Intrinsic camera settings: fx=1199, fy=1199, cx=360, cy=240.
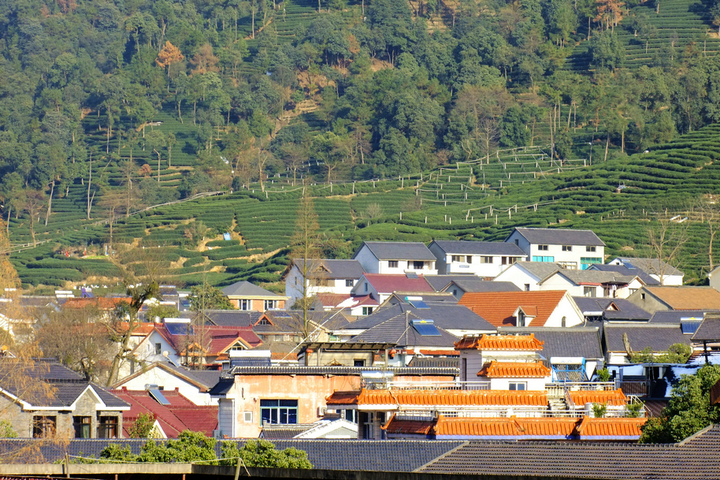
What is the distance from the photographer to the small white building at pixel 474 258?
8350 cm

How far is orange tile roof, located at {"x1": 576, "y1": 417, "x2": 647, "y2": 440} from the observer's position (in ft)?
65.4

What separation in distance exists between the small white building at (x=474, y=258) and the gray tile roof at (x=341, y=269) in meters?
6.16

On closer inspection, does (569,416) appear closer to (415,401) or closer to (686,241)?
(415,401)

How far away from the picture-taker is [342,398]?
26.5 meters

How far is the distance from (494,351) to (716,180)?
253 feet

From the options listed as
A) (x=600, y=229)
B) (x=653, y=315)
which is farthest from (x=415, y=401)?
(x=600, y=229)

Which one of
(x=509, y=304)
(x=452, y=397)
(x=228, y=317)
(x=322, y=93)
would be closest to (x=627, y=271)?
(x=509, y=304)

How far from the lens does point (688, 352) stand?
38219mm

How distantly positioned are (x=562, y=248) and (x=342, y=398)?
2401 inches

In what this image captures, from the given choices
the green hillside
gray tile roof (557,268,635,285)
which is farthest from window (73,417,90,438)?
the green hillside

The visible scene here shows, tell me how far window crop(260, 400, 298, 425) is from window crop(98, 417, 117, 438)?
143 inches

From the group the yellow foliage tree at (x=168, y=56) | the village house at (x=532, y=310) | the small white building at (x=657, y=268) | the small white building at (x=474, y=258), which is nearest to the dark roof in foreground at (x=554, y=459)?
the village house at (x=532, y=310)

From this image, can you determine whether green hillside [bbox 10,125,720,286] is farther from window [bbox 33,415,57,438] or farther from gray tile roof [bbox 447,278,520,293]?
window [bbox 33,415,57,438]

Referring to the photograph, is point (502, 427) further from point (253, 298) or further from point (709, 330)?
Answer: point (253, 298)
